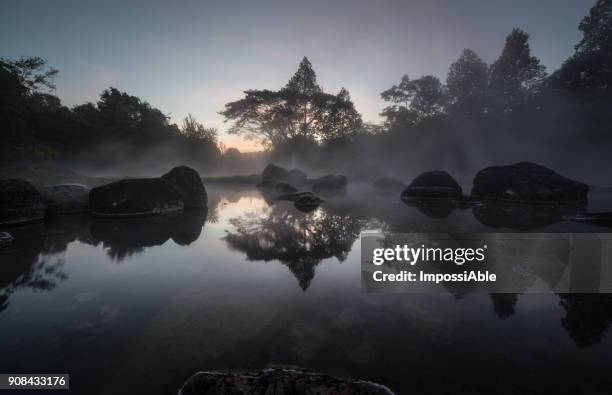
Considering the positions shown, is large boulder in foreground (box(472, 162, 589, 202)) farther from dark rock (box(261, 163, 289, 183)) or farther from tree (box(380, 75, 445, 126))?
tree (box(380, 75, 445, 126))

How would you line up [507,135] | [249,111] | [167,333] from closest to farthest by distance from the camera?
[167,333] < [249,111] < [507,135]

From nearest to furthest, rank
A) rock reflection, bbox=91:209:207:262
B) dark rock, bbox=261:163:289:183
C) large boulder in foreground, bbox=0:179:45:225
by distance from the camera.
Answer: rock reflection, bbox=91:209:207:262 < large boulder in foreground, bbox=0:179:45:225 < dark rock, bbox=261:163:289:183

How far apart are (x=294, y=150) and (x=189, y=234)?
33.5 meters

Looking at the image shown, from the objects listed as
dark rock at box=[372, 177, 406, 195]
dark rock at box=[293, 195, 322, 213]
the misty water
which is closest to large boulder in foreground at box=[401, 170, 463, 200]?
dark rock at box=[372, 177, 406, 195]

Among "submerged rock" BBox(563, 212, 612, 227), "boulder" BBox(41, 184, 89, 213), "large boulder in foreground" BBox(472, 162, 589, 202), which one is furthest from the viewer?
"large boulder in foreground" BBox(472, 162, 589, 202)

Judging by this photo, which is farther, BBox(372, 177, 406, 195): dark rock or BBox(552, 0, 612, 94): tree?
BBox(552, 0, 612, 94): tree

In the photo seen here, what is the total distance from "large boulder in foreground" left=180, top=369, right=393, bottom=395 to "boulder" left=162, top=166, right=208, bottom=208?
10.1 m

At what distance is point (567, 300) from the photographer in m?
2.79

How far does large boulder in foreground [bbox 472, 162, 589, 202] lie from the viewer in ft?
38.5

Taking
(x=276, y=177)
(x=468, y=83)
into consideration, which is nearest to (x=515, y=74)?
(x=468, y=83)

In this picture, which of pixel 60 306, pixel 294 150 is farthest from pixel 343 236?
pixel 294 150

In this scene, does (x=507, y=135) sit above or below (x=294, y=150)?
above

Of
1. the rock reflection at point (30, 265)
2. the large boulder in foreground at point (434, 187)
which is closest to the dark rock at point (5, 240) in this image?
the rock reflection at point (30, 265)

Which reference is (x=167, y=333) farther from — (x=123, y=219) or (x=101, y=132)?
(x=101, y=132)
